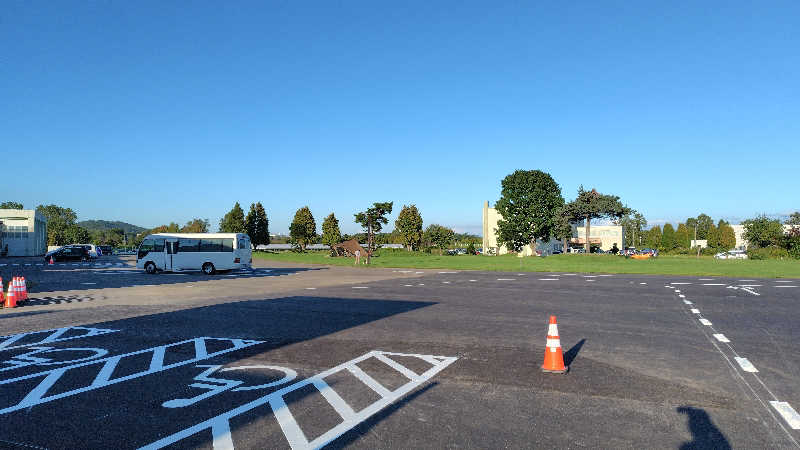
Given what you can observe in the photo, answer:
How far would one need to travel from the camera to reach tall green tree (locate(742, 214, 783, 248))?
255 feet

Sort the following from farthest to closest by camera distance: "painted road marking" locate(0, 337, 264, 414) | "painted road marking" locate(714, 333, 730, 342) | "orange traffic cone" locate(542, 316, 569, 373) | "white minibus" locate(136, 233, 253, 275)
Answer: "white minibus" locate(136, 233, 253, 275), "painted road marking" locate(714, 333, 730, 342), "orange traffic cone" locate(542, 316, 569, 373), "painted road marking" locate(0, 337, 264, 414)

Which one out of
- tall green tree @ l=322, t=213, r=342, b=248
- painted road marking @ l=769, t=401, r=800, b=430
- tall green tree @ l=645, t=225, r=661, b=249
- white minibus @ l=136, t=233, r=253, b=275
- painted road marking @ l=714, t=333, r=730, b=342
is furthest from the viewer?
tall green tree @ l=645, t=225, r=661, b=249

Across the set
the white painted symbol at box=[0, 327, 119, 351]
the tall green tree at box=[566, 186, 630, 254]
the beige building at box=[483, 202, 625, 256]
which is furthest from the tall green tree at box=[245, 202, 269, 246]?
the white painted symbol at box=[0, 327, 119, 351]

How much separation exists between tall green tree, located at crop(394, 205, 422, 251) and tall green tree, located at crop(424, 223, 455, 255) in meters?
14.3

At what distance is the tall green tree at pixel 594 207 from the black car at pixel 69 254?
61857 mm

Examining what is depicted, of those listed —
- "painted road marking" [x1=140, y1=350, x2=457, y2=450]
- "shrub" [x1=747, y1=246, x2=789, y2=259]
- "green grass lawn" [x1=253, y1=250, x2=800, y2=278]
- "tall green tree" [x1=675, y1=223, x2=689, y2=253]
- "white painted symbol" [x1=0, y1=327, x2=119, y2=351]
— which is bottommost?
"white painted symbol" [x1=0, y1=327, x2=119, y2=351]

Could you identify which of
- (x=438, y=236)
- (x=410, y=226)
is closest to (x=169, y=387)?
(x=410, y=226)

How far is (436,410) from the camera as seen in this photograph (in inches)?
207

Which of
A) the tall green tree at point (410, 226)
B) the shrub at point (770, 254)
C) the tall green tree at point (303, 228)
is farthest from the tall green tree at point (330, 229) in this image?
the shrub at point (770, 254)

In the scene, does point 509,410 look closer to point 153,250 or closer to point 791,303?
point 791,303

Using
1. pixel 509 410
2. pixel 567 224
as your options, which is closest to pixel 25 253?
pixel 567 224

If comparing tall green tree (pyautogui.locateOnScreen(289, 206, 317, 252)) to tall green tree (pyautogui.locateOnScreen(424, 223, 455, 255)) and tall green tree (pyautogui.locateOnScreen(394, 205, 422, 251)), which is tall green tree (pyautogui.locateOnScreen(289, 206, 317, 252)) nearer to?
tall green tree (pyautogui.locateOnScreen(394, 205, 422, 251))

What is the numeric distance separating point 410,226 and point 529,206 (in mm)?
21733

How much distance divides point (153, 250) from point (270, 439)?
96.9 feet
